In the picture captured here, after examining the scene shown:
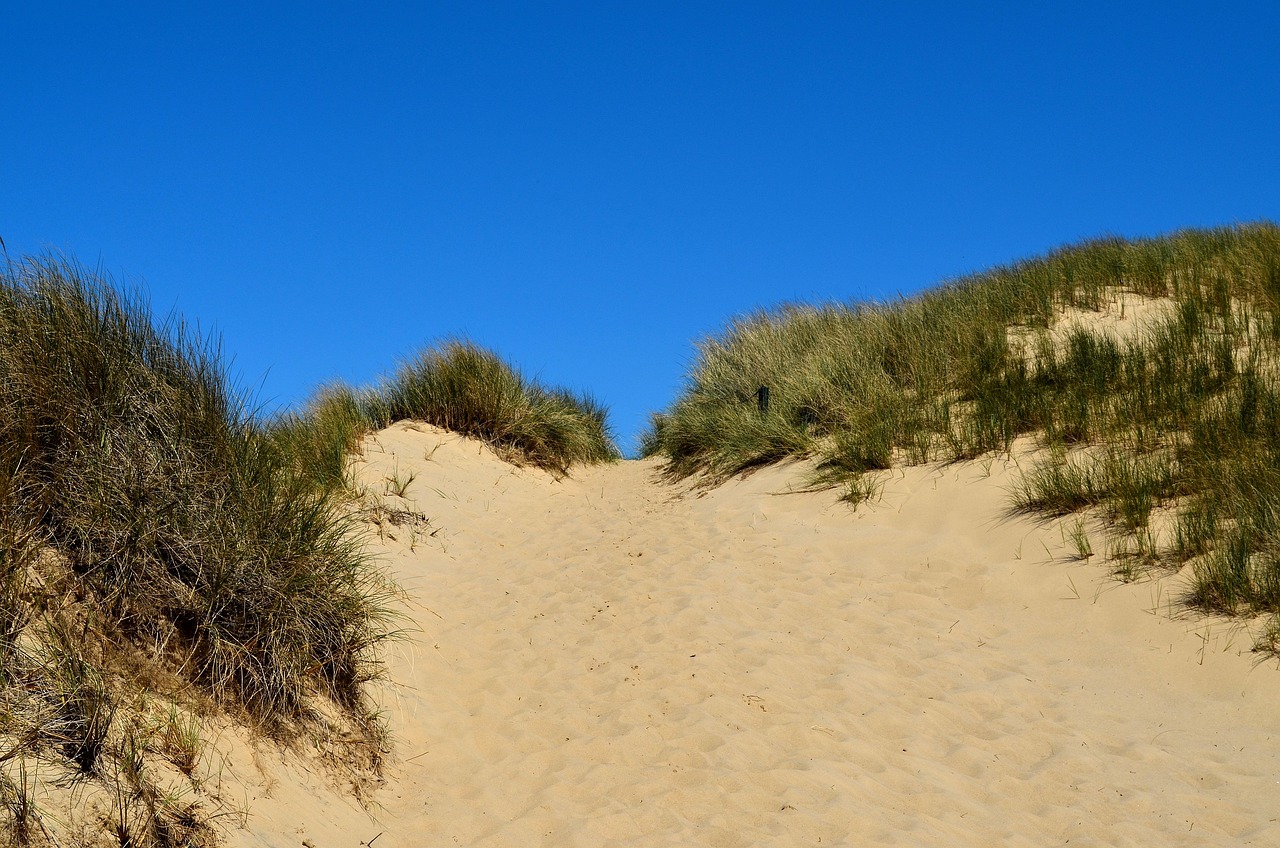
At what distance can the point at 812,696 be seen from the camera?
18.7 ft

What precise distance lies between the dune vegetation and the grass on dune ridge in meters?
5.10

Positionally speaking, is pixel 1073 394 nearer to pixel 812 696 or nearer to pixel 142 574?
pixel 812 696

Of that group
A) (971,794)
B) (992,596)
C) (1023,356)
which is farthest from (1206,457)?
(971,794)

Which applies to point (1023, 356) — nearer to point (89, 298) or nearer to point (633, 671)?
point (633, 671)

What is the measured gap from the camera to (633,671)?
6176 millimetres

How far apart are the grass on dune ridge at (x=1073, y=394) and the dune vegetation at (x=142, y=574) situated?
5099 mm

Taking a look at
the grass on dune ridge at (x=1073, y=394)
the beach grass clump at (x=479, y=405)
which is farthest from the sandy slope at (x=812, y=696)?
the beach grass clump at (x=479, y=405)

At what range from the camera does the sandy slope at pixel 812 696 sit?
4531mm

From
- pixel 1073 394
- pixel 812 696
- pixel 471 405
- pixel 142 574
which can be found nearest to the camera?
pixel 142 574

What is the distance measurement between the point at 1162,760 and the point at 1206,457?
3.09 metres

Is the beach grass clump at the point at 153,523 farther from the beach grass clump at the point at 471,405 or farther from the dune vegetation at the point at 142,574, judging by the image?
the beach grass clump at the point at 471,405

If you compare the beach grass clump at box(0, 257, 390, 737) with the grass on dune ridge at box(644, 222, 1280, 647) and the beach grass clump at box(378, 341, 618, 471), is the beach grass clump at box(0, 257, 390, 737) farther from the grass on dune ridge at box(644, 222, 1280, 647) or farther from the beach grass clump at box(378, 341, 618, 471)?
the beach grass clump at box(378, 341, 618, 471)

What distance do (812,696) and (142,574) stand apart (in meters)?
3.60

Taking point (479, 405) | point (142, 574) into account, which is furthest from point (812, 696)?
point (479, 405)
